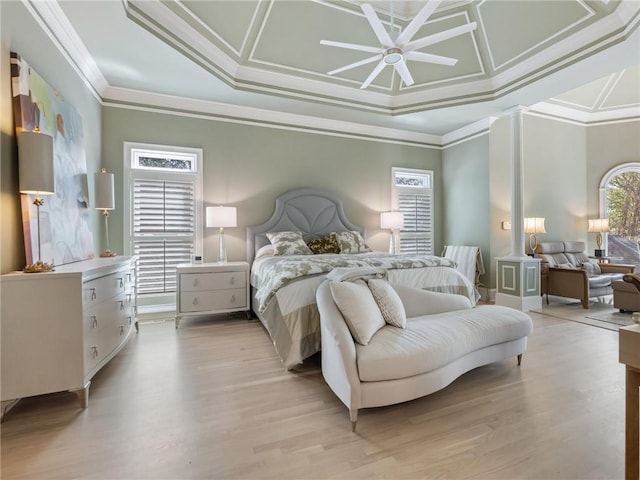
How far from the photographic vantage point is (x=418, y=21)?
258 cm

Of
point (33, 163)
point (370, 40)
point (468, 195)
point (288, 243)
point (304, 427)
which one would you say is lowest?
point (304, 427)

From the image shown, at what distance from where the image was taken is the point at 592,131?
618 cm

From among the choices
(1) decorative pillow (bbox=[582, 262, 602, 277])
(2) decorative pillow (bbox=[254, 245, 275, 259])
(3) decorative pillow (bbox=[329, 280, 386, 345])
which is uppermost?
(2) decorative pillow (bbox=[254, 245, 275, 259])

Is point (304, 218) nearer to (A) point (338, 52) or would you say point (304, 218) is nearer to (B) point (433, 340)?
(A) point (338, 52)

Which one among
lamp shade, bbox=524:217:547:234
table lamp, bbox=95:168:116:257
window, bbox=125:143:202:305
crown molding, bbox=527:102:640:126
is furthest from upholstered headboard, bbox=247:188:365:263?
crown molding, bbox=527:102:640:126

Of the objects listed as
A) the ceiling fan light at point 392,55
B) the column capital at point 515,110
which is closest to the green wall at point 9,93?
the ceiling fan light at point 392,55

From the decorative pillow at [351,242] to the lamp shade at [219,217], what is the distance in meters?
1.60

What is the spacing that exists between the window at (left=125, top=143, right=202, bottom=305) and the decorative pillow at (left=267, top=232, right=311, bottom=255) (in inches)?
42.8

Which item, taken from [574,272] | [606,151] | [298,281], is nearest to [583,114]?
[606,151]

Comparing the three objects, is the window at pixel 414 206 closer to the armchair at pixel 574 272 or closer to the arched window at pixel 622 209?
the armchair at pixel 574 272

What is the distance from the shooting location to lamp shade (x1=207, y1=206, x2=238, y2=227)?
13.3 ft

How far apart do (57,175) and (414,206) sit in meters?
5.20

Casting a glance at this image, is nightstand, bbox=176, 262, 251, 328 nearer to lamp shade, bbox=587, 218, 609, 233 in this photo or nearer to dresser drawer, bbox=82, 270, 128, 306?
dresser drawer, bbox=82, 270, 128, 306

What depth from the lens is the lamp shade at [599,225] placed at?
5.75m
